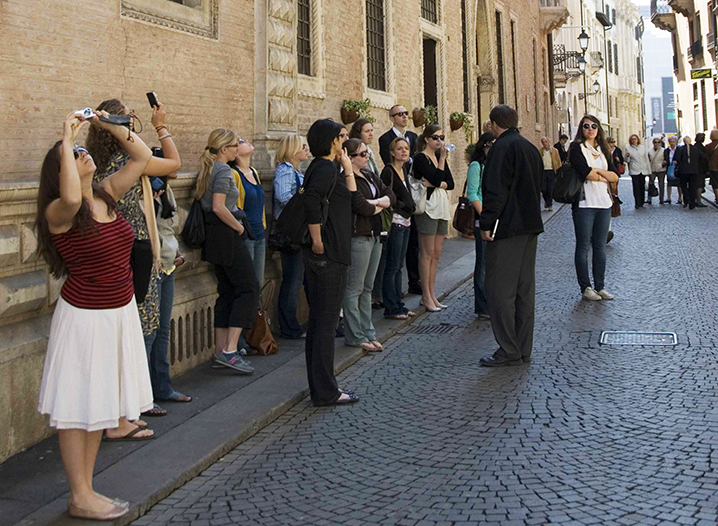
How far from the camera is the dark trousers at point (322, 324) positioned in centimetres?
627

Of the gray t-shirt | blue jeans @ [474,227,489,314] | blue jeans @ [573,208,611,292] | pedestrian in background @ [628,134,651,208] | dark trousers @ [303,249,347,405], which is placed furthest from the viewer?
pedestrian in background @ [628,134,651,208]

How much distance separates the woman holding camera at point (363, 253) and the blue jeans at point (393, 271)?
1172mm

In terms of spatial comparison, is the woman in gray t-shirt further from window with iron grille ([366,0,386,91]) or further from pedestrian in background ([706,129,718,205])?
pedestrian in background ([706,129,718,205])

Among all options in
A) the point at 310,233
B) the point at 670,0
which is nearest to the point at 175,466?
the point at 310,233

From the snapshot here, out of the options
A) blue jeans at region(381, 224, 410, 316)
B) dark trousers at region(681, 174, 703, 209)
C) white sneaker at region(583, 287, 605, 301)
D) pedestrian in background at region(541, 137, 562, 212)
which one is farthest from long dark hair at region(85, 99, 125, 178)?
dark trousers at region(681, 174, 703, 209)

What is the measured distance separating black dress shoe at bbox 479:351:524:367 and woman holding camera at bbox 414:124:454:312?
8.52 ft

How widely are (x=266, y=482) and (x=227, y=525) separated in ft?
1.93

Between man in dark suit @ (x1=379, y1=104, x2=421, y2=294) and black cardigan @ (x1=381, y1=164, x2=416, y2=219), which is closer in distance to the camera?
black cardigan @ (x1=381, y1=164, x2=416, y2=219)

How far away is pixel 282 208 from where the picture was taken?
850 cm

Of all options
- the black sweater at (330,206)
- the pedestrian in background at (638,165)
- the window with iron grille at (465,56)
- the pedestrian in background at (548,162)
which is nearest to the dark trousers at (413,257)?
the black sweater at (330,206)

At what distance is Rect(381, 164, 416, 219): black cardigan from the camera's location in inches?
361

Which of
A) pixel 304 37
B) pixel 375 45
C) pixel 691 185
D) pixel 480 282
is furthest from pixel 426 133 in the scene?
pixel 691 185

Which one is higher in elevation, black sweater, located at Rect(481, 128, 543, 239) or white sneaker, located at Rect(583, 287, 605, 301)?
black sweater, located at Rect(481, 128, 543, 239)

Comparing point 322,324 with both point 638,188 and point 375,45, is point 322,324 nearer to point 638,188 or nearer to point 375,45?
point 375,45
